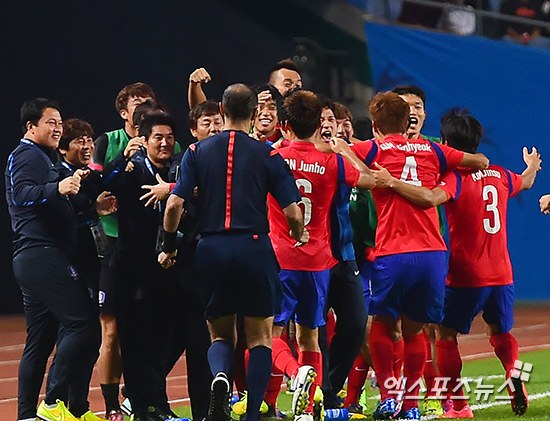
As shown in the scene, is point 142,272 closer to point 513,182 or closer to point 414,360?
point 414,360

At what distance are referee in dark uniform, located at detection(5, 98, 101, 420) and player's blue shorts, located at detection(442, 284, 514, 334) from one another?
8.02 feet

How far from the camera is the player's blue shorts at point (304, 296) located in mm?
6703

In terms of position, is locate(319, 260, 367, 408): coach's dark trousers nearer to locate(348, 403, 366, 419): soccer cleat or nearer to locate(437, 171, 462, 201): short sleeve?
locate(348, 403, 366, 419): soccer cleat

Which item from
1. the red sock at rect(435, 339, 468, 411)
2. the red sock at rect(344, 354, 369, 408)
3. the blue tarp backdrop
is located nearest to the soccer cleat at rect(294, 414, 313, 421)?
the red sock at rect(344, 354, 369, 408)

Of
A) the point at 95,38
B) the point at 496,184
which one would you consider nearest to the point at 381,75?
the point at 95,38

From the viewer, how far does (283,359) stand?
6.74m

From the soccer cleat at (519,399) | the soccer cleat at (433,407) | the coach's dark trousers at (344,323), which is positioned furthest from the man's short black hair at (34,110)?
the soccer cleat at (519,399)

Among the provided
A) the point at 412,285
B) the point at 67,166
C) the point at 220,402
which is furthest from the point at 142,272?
the point at 412,285

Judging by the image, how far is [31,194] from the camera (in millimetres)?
6648

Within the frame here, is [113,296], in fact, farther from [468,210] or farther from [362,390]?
[468,210]

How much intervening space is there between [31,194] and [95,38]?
333 inches

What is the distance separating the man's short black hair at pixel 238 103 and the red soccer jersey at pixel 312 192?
0.64m

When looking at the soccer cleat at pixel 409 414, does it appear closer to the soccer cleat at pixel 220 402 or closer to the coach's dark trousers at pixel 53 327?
the soccer cleat at pixel 220 402

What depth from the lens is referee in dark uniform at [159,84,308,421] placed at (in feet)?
19.5
